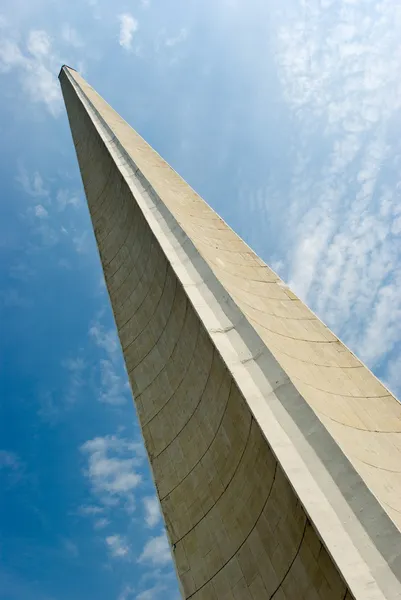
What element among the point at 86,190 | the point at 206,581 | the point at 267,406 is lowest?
the point at 206,581

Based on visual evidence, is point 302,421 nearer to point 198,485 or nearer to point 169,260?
point 198,485

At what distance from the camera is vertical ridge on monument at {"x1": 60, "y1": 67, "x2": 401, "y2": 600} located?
4.98m

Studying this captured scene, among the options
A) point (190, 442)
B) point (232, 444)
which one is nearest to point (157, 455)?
point (190, 442)

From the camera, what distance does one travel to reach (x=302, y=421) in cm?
590

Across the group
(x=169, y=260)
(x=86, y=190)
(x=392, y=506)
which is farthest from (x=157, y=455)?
(x=86, y=190)

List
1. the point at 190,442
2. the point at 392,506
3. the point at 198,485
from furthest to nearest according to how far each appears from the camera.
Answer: the point at 190,442 → the point at 198,485 → the point at 392,506

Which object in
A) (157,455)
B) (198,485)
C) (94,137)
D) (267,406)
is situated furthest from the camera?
(94,137)

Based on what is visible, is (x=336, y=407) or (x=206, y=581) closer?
(x=206, y=581)

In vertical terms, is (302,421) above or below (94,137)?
below

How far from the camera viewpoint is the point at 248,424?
258 inches

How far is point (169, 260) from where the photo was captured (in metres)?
9.67

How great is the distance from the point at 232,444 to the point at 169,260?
400cm

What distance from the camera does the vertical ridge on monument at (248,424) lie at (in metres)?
4.98

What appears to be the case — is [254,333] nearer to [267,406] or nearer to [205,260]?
[267,406]
